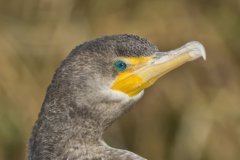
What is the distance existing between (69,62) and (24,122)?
2935 millimetres

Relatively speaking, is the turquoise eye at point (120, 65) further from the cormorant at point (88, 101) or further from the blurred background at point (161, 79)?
the blurred background at point (161, 79)

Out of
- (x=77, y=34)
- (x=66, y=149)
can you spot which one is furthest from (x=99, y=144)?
(x=77, y=34)

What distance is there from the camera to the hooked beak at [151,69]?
3.47 metres

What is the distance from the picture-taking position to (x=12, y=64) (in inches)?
250

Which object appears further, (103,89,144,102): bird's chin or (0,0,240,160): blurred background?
(0,0,240,160): blurred background

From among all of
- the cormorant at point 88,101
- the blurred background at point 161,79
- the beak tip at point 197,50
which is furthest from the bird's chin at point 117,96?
the blurred background at point 161,79

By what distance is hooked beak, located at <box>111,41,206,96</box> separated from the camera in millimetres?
3471

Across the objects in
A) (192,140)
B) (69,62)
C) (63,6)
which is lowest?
(192,140)

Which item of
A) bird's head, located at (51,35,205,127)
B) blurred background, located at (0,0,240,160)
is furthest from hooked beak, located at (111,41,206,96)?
blurred background, located at (0,0,240,160)

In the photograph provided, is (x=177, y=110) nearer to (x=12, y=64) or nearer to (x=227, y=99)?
(x=227, y=99)

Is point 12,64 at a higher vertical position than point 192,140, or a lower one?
higher

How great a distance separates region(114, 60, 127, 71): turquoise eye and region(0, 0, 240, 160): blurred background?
2791 mm

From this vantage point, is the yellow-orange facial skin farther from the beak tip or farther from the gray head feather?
the beak tip

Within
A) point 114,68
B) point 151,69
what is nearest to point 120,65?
point 114,68
